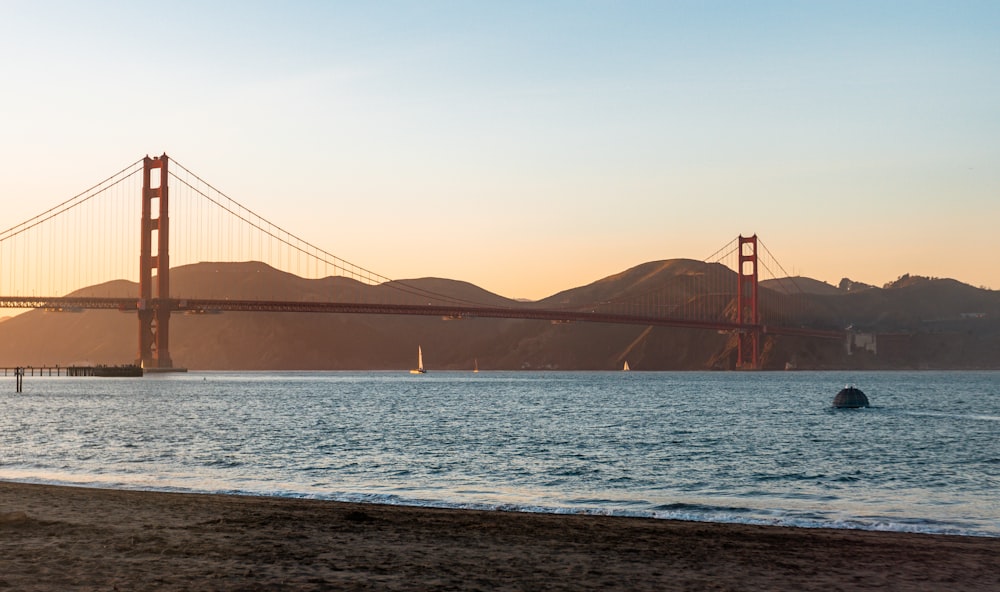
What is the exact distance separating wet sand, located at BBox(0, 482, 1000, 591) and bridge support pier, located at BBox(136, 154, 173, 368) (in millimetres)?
116463

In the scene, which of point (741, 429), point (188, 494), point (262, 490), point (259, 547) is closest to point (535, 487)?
point (262, 490)

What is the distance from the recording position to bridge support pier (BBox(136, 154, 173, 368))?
12950 cm

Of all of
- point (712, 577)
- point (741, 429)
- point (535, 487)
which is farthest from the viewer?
point (741, 429)

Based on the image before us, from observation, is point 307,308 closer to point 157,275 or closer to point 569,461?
point 157,275

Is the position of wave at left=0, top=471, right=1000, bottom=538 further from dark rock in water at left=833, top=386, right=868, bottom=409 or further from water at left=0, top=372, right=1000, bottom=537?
dark rock in water at left=833, top=386, right=868, bottom=409

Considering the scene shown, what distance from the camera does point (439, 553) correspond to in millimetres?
13242

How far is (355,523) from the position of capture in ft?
53.0

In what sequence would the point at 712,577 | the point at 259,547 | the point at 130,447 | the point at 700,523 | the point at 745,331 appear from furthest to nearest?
the point at 745,331 < the point at 130,447 < the point at 700,523 < the point at 259,547 < the point at 712,577

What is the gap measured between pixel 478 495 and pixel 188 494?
19.6 feet

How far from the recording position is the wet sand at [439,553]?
11.2 metres

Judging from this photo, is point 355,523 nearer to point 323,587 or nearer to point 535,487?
point 323,587

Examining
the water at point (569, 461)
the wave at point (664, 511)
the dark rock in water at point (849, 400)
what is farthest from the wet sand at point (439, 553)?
the dark rock in water at point (849, 400)

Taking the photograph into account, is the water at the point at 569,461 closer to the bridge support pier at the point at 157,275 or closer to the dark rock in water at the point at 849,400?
the dark rock in water at the point at 849,400

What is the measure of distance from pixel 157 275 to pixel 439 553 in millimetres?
124665
